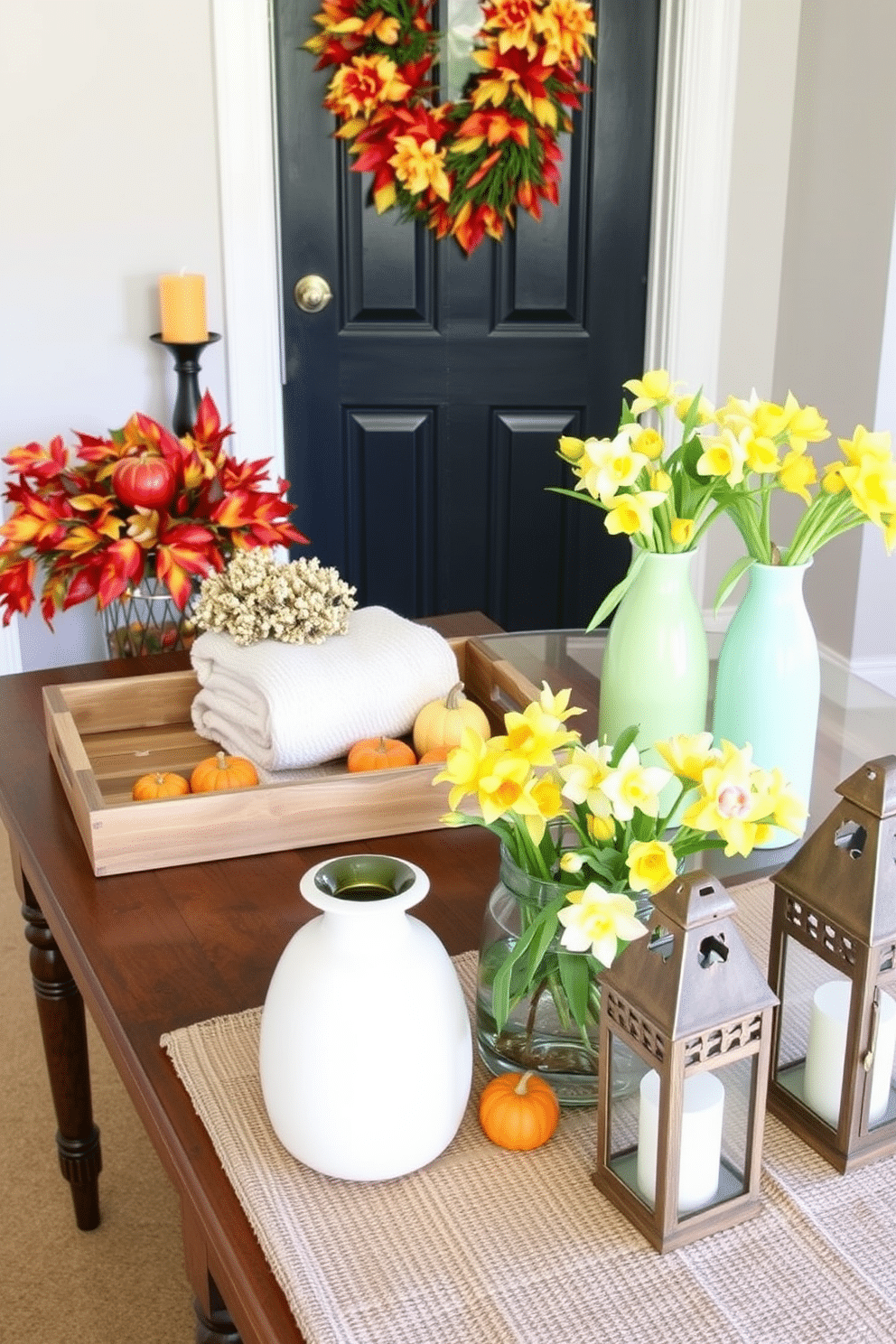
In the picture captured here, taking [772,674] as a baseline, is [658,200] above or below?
above

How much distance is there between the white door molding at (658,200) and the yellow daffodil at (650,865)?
2.49 m

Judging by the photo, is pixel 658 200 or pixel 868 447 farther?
pixel 658 200

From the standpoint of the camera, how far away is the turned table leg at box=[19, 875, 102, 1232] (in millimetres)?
1627

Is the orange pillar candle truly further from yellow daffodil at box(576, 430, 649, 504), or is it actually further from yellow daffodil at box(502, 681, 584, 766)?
yellow daffodil at box(502, 681, 584, 766)

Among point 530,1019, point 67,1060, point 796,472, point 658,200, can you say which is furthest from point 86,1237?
point 658,200

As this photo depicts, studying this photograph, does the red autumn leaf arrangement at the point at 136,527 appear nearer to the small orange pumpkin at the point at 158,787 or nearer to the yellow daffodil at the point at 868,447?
the small orange pumpkin at the point at 158,787

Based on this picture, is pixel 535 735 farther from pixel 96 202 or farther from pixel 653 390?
pixel 96 202

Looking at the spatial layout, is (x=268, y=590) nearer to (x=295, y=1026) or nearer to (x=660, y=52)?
(x=295, y=1026)

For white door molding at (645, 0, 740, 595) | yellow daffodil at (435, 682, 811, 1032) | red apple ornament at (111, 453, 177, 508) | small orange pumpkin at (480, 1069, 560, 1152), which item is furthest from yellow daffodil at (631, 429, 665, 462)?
white door molding at (645, 0, 740, 595)

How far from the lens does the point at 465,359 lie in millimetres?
3322

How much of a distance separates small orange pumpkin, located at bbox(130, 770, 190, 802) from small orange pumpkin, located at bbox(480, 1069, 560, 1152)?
533 mm

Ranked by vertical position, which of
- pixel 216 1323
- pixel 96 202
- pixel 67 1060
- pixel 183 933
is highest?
pixel 96 202

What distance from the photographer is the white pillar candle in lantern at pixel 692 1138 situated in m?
0.85

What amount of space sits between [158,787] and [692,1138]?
72cm
